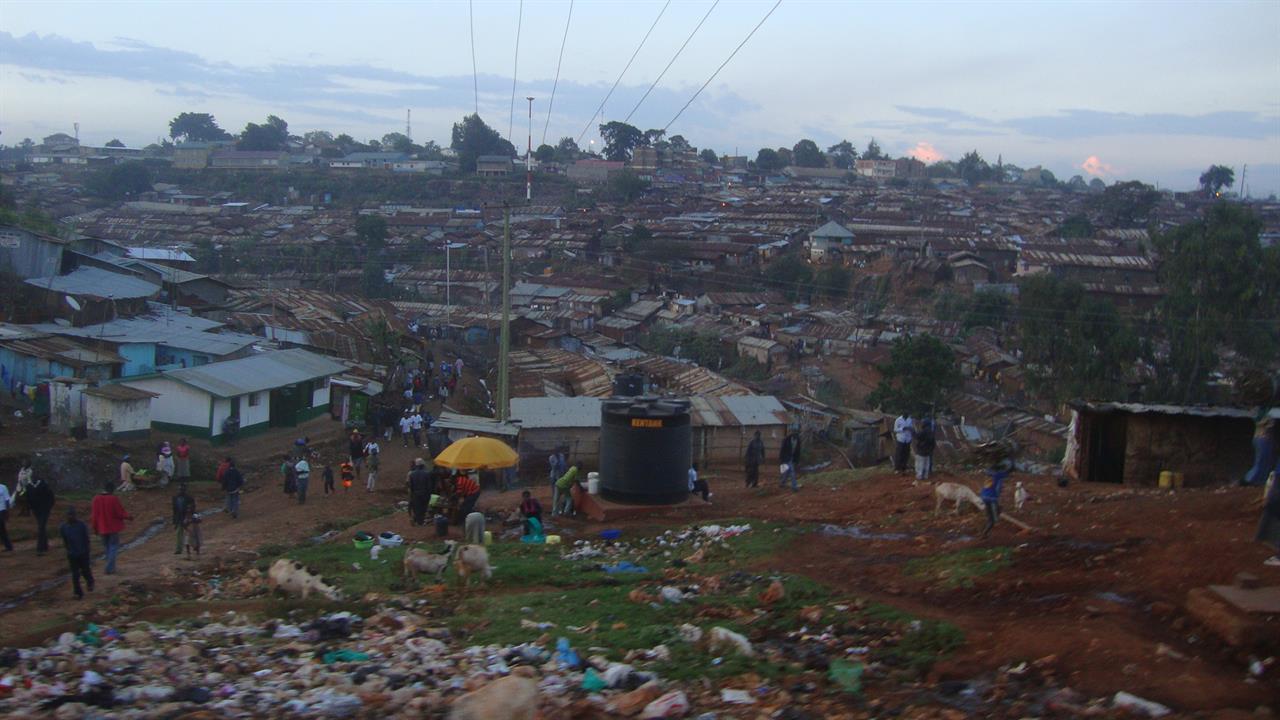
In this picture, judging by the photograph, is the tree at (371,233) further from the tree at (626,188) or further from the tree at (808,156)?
the tree at (808,156)

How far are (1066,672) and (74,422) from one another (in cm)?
2024

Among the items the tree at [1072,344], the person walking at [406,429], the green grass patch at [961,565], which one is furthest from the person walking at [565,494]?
the tree at [1072,344]

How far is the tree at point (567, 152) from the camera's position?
113375 mm

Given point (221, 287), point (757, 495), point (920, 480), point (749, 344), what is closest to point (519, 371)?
point (749, 344)

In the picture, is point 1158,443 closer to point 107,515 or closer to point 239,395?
point 107,515

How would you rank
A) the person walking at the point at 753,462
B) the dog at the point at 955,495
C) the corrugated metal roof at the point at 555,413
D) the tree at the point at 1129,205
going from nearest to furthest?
the dog at the point at 955,495 → the person walking at the point at 753,462 → the corrugated metal roof at the point at 555,413 → the tree at the point at 1129,205

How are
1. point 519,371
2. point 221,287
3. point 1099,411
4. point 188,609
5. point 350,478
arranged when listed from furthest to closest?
point 221,287, point 519,371, point 350,478, point 1099,411, point 188,609

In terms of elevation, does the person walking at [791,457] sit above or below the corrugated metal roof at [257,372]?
above

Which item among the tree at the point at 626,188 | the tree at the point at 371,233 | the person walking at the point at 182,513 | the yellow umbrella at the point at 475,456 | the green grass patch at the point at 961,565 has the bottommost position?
the person walking at the point at 182,513

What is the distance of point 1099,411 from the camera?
1312 centimetres

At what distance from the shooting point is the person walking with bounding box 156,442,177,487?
61.8 feet

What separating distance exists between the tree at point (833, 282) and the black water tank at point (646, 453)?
1542 inches

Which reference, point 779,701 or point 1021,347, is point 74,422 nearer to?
point 779,701

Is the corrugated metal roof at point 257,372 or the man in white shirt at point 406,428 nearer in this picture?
the corrugated metal roof at point 257,372
